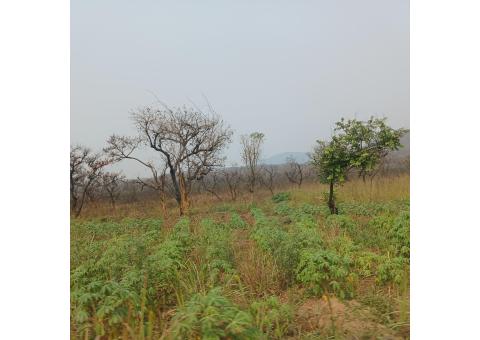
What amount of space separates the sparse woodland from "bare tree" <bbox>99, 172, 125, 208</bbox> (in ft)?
0.07

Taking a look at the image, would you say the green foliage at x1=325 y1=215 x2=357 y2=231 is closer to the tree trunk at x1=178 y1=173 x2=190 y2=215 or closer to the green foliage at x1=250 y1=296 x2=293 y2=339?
→ the tree trunk at x1=178 y1=173 x2=190 y2=215

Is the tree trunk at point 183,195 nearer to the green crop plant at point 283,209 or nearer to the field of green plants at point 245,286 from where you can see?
the field of green plants at point 245,286

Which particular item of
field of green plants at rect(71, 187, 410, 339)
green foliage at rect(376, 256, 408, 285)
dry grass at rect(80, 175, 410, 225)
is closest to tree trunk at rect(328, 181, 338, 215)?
dry grass at rect(80, 175, 410, 225)

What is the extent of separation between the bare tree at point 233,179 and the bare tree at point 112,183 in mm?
2110

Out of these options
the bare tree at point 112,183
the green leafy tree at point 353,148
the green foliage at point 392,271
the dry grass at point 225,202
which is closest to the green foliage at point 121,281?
the dry grass at point 225,202

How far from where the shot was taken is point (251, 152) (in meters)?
5.78

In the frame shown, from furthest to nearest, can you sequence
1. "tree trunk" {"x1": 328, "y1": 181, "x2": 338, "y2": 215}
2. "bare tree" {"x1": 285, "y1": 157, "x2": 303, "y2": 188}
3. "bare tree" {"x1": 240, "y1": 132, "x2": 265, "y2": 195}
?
"bare tree" {"x1": 285, "y1": 157, "x2": 303, "y2": 188}
"tree trunk" {"x1": 328, "y1": 181, "x2": 338, "y2": 215}
"bare tree" {"x1": 240, "y1": 132, "x2": 265, "y2": 195}

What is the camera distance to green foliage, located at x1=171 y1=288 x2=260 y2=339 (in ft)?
4.58

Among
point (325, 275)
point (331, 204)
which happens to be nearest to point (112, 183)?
point (331, 204)

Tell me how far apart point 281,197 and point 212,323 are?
232 inches

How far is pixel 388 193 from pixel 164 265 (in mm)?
3627
